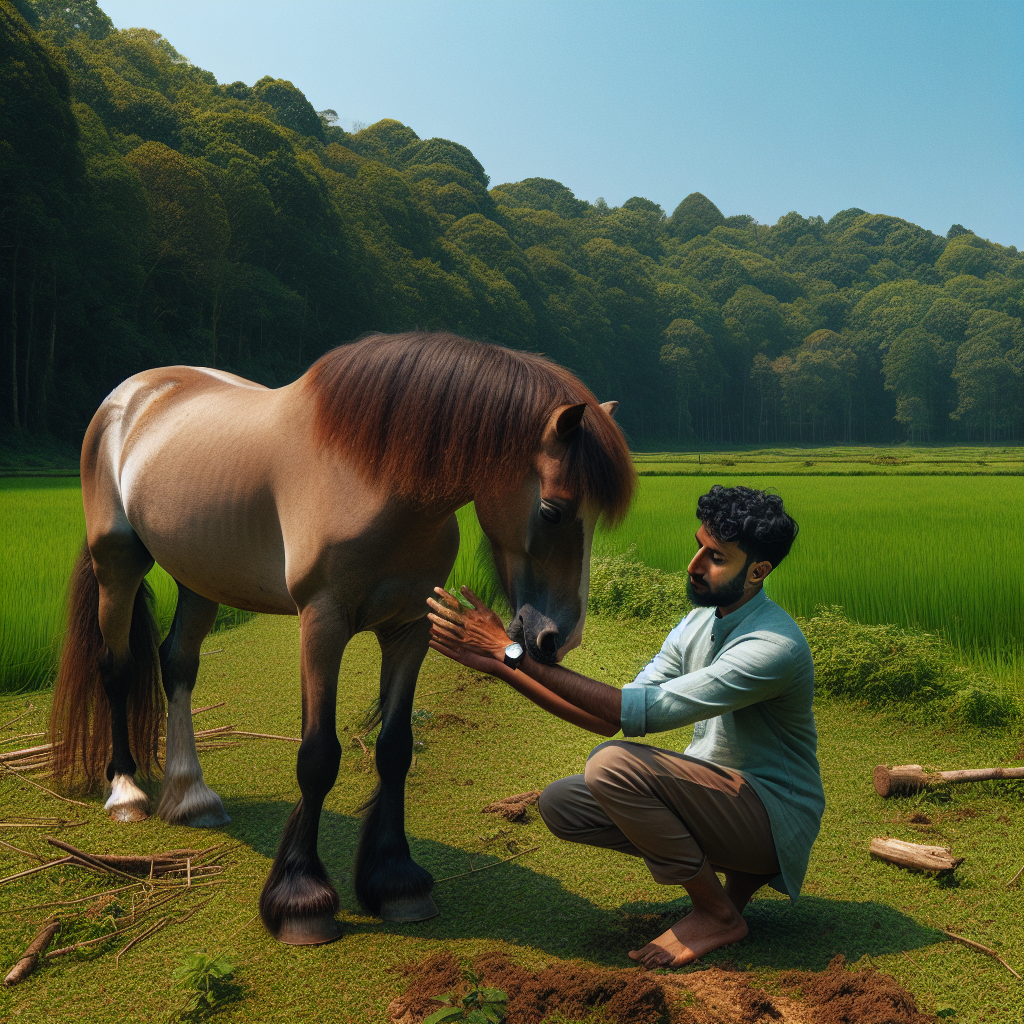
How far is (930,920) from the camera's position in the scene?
2.59 m

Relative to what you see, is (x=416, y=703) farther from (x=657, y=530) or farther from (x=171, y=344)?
(x=171, y=344)

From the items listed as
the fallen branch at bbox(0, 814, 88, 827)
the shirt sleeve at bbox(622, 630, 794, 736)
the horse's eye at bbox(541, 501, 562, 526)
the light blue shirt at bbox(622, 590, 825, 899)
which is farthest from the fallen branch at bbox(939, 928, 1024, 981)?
the fallen branch at bbox(0, 814, 88, 827)

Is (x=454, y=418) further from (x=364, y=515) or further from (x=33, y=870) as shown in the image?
(x=33, y=870)

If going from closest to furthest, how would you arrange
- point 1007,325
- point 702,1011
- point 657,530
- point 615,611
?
1. point 702,1011
2. point 615,611
3. point 657,530
4. point 1007,325

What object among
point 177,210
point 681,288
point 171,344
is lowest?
point 171,344

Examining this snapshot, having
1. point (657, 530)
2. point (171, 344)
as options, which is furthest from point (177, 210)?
point (657, 530)

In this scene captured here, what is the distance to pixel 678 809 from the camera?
228cm

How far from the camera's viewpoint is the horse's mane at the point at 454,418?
2.22m

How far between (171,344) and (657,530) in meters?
23.8

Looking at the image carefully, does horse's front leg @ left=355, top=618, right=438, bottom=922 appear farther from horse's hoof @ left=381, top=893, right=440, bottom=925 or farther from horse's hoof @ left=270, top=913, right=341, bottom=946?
horse's hoof @ left=270, top=913, right=341, bottom=946

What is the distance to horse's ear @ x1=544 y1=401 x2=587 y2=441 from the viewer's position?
6.91ft

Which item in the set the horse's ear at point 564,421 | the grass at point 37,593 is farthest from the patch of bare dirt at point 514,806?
the grass at point 37,593

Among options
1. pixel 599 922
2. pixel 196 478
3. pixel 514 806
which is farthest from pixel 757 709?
pixel 196 478

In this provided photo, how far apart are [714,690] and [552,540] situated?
58cm
